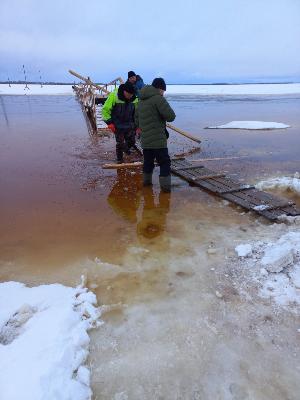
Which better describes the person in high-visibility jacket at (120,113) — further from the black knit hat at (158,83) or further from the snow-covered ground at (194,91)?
the snow-covered ground at (194,91)

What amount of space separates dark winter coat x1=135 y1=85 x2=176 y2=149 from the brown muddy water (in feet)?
3.01

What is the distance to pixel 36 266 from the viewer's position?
3424 mm

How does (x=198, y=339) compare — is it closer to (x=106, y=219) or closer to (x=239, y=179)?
(x=106, y=219)

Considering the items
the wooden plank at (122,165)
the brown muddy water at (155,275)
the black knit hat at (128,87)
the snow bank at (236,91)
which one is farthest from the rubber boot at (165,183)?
the snow bank at (236,91)

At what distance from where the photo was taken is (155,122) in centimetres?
525

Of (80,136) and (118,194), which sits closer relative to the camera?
(118,194)

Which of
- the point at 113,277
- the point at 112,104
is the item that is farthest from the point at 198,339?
the point at 112,104

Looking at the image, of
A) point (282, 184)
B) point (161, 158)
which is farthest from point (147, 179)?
point (282, 184)

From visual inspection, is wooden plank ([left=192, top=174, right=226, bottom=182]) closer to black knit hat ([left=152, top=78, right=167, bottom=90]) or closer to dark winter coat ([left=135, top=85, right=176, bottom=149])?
dark winter coat ([left=135, top=85, right=176, bottom=149])

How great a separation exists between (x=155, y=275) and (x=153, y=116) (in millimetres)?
2852

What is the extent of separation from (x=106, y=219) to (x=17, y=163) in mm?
3991

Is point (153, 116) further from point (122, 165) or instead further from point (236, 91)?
point (236, 91)

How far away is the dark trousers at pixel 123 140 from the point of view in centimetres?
723

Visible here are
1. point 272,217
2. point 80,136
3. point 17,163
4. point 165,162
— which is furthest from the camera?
point 80,136
